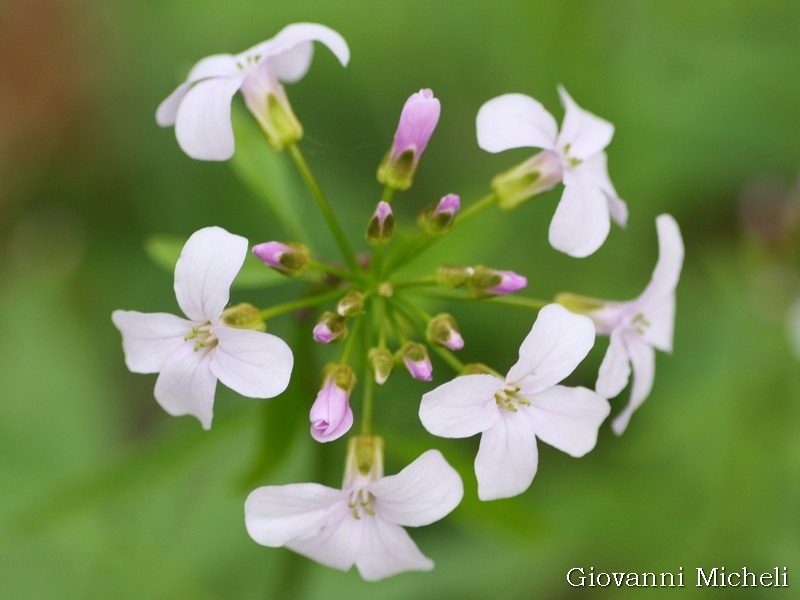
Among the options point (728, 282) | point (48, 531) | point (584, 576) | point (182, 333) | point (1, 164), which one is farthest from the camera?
point (1, 164)

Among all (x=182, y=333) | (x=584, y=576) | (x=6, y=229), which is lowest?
(x=182, y=333)

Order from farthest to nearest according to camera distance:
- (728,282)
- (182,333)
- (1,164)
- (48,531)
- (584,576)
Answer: (1,164)
(728,282)
(584,576)
(48,531)
(182,333)

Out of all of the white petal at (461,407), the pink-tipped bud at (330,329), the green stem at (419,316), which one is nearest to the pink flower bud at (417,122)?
the green stem at (419,316)

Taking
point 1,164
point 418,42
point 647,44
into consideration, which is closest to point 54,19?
point 1,164

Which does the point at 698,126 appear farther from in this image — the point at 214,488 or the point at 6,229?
the point at 6,229

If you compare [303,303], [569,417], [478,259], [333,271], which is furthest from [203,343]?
[478,259]

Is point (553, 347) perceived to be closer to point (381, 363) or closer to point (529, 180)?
point (381, 363)

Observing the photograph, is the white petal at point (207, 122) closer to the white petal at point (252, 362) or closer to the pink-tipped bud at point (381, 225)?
the pink-tipped bud at point (381, 225)

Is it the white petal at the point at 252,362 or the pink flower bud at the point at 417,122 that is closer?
the white petal at the point at 252,362
